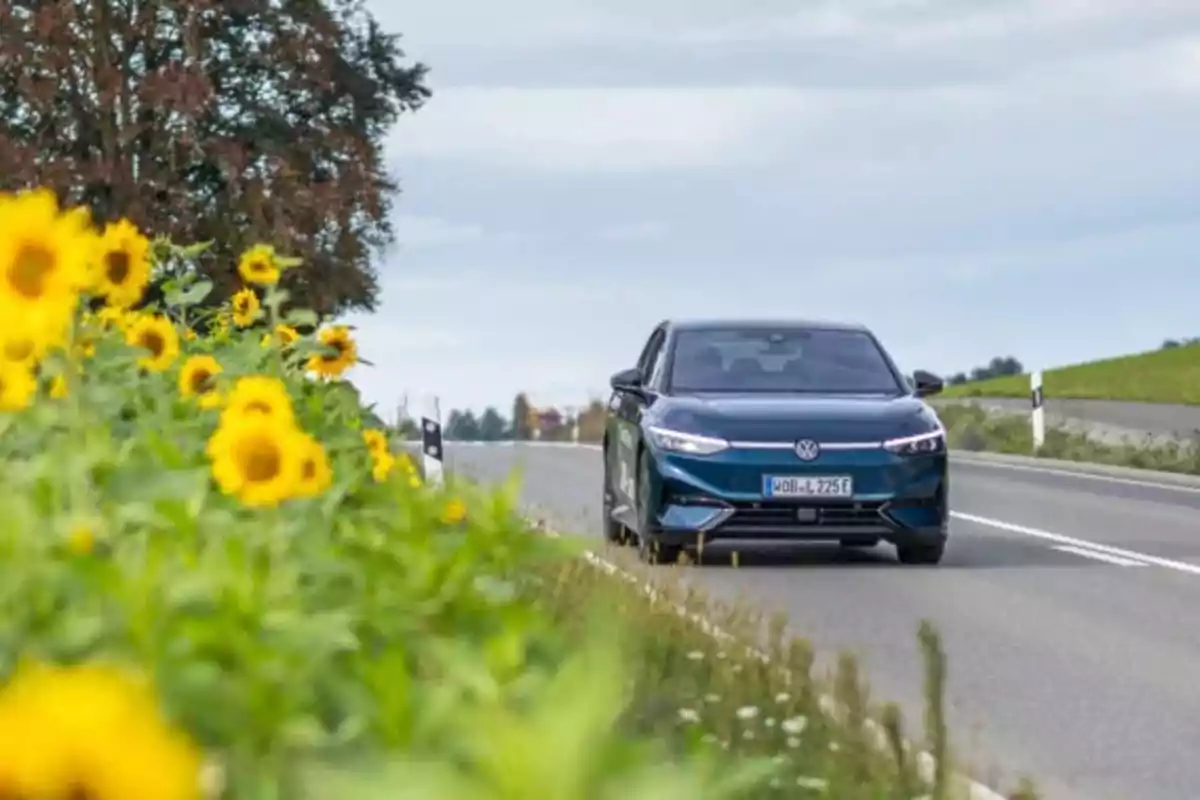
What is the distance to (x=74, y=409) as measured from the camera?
419cm

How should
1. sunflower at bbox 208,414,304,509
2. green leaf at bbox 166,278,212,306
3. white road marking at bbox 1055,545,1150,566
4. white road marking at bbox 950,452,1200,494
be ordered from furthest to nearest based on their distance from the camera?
1. white road marking at bbox 950,452,1200,494
2. white road marking at bbox 1055,545,1150,566
3. green leaf at bbox 166,278,212,306
4. sunflower at bbox 208,414,304,509

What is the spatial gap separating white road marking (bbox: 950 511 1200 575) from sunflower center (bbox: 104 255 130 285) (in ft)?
36.0

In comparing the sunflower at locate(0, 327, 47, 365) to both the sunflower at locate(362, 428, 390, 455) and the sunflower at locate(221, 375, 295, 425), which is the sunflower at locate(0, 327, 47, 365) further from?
the sunflower at locate(362, 428, 390, 455)

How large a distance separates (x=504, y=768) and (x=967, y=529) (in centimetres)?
2018

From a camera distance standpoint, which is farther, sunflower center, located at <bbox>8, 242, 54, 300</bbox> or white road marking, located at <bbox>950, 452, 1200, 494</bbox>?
white road marking, located at <bbox>950, 452, 1200, 494</bbox>

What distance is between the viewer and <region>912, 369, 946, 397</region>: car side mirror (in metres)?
17.4

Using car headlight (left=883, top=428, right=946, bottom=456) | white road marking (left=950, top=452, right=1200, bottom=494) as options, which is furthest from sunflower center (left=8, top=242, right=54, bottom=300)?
white road marking (left=950, top=452, right=1200, bottom=494)

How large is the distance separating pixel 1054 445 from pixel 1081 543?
698 inches

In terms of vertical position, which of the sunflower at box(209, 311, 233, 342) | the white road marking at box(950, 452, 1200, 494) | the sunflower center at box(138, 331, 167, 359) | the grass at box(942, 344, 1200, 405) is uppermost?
the grass at box(942, 344, 1200, 405)

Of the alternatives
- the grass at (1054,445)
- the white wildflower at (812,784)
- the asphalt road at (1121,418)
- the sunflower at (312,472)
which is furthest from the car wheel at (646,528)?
the asphalt road at (1121,418)

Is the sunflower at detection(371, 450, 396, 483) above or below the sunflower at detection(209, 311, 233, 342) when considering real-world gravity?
below

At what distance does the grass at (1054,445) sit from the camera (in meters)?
33.3

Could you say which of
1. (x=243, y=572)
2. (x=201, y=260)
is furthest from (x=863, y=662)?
(x=201, y=260)

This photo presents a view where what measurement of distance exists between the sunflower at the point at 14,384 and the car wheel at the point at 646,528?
11.8m
